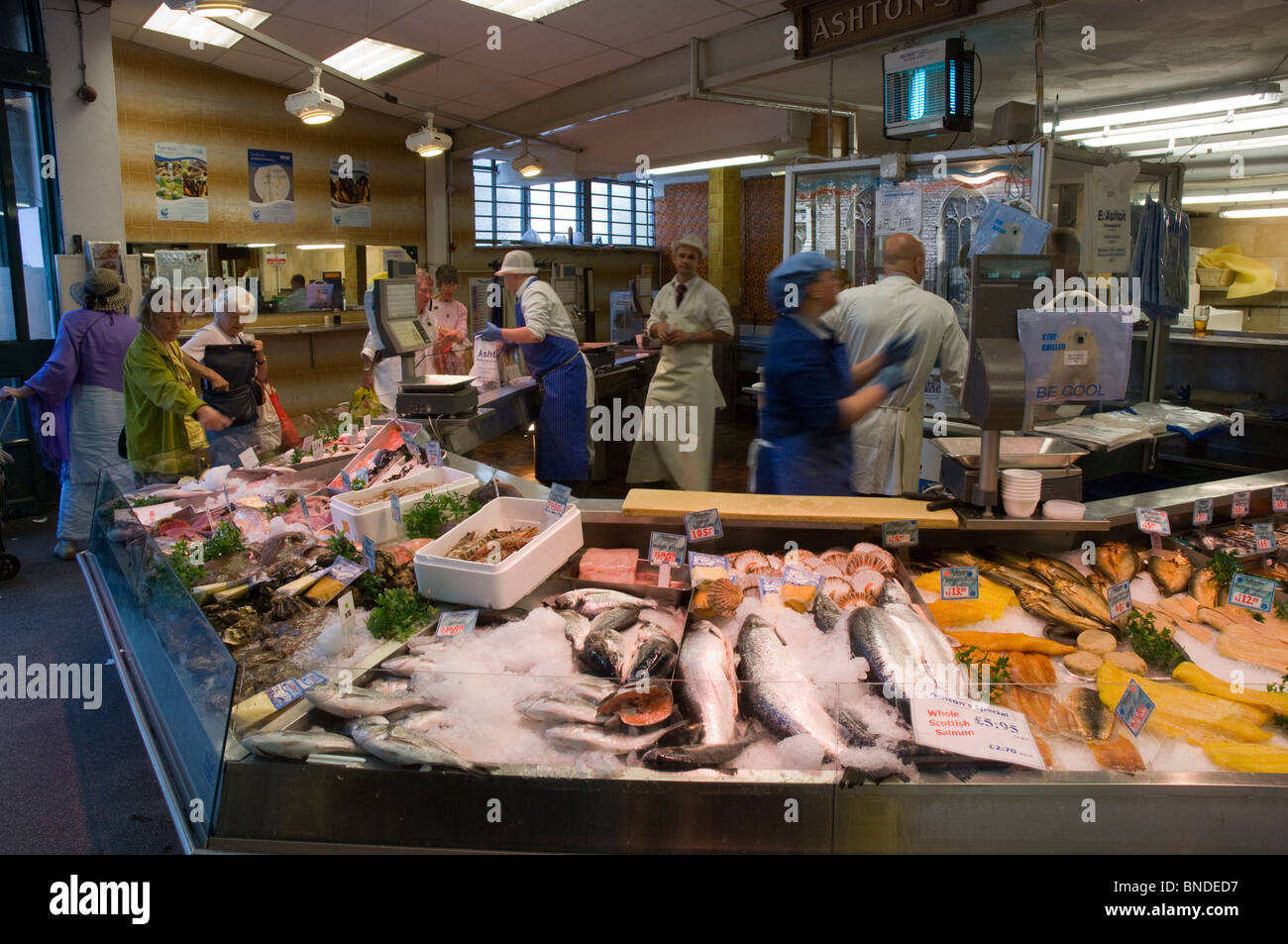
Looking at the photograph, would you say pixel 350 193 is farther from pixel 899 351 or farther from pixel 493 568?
pixel 493 568

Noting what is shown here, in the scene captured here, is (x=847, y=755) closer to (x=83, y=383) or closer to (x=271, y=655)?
(x=271, y=655)

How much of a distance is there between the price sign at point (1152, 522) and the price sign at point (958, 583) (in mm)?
776

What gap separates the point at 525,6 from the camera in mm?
6840

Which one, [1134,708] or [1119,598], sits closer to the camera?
[1134,708]

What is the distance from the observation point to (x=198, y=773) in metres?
1.96

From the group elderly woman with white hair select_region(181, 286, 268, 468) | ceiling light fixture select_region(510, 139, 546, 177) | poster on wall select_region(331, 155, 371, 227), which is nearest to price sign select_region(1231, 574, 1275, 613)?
elderly woman with white hair select_region(181, 286, 268, 468)

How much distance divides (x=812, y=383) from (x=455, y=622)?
5.53 feet

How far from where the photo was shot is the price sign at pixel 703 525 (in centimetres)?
295

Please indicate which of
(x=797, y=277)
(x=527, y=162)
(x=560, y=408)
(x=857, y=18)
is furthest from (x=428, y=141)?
(x=797, y=277)

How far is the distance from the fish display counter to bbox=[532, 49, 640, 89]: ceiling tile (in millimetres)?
6366

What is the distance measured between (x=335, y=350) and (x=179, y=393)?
21.6 ft
